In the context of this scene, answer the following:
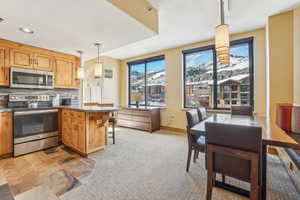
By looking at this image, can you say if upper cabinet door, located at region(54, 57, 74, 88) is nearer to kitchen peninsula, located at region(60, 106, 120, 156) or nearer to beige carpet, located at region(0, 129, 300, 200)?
kitchen peninsula, located at region(60, 106, 120, 156)

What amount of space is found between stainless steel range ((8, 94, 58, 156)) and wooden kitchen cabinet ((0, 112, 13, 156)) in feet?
0.26

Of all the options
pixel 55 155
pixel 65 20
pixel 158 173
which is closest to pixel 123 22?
pixel 65 20

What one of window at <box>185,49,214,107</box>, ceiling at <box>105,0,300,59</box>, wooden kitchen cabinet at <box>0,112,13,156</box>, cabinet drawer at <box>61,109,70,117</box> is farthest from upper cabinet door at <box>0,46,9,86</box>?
window at <box>185,49,214,107</box>

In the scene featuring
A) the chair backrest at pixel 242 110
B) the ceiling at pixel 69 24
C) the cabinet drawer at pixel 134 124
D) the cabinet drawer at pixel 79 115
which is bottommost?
the cabinet drawer at pixel 134 124

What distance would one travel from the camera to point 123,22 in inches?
89.8

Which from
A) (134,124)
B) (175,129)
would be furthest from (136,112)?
(175,129)

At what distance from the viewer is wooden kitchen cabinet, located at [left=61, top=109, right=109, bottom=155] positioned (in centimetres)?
275

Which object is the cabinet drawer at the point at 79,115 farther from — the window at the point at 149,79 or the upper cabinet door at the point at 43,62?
the window at the point at 149,79

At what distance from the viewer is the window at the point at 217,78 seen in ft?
12.0

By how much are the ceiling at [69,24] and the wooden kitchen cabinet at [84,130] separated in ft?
4.92

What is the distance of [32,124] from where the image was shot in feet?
9.71

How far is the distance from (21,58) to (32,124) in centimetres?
149

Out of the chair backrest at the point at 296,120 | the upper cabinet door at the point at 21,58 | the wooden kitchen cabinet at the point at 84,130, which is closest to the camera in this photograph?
the chair backrest at the point at 296,120

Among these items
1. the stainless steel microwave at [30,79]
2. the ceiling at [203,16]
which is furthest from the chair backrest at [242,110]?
the stainless steel microwave at [30,79]
